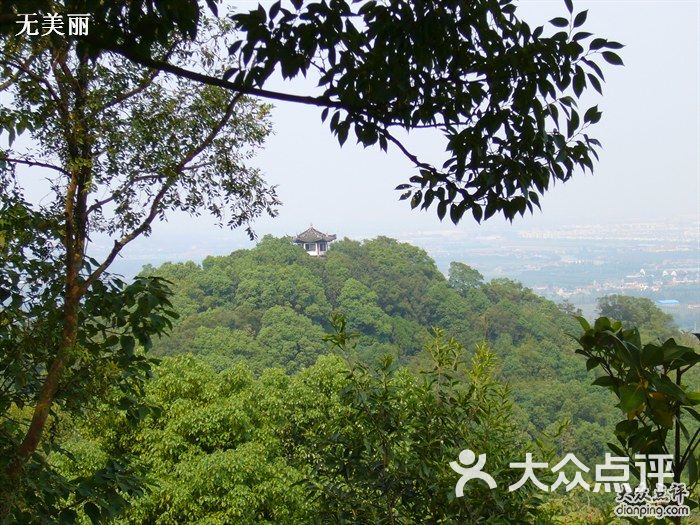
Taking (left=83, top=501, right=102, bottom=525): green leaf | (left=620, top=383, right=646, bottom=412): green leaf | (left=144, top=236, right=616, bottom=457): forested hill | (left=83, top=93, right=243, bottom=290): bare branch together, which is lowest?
(left=144, top=236, right=616, bottom=457): forested hill

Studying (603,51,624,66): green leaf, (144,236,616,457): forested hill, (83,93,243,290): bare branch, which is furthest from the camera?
(144,236,616,457): forested hill

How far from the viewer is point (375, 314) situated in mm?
23531

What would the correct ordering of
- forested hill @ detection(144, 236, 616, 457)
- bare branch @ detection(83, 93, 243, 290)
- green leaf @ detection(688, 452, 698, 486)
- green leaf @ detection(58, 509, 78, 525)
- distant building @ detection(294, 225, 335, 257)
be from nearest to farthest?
1. green leaf @ detection(688, 452, 698, 486)
2. green leaf @ detection(58, 509, 78, 525)
3. bare branch @ detection(83, 93, 243, 290)
4. forested hill @ detection(144, 236, 616, 457)
5. distant building @ detection(294, 225, 335, 257)

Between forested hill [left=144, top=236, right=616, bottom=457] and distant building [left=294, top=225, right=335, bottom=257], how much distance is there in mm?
503

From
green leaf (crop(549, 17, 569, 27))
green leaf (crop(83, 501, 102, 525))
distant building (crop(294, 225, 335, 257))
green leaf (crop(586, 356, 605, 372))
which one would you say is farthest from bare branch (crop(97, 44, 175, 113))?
distant building (crop(294, 225, 335, 257))

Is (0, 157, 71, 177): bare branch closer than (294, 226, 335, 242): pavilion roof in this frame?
Yes

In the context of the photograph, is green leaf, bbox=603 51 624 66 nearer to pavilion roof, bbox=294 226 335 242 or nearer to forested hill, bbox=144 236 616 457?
forested hill, bbox=144 236 616 457

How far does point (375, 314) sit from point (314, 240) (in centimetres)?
501

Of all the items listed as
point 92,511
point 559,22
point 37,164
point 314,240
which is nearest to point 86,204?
point 37,164

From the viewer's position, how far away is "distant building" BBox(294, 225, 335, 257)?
89.5 feet

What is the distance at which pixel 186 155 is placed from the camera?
8.00ft

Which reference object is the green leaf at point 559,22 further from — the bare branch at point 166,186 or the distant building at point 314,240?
the distant building at point 314,240

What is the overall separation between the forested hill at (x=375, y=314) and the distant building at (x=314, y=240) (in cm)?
50

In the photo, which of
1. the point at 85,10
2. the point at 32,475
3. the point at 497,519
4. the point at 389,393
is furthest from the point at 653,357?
the point at 32,475
